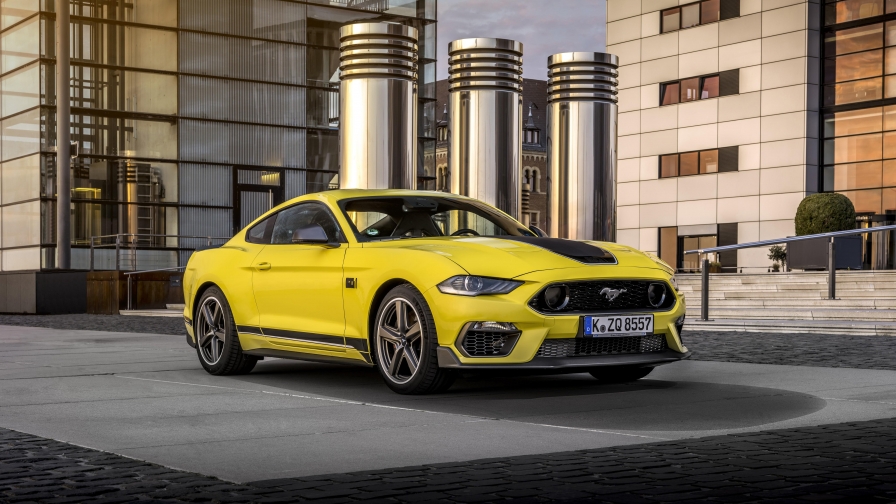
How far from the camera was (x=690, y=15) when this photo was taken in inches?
1928

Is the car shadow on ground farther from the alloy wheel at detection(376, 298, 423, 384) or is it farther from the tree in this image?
the tree

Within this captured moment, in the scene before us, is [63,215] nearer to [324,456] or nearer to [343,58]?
[343,58]

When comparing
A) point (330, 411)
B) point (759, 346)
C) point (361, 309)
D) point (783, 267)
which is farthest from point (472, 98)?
point (783, 267)

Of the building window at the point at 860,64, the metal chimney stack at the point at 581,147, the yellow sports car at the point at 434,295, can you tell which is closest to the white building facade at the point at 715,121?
the building window at the point at 860,64

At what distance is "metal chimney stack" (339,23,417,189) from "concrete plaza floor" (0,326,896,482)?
4918 millimetres

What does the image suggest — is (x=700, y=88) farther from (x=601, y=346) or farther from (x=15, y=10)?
(x=601, y=346)

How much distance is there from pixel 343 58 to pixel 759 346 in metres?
6.32

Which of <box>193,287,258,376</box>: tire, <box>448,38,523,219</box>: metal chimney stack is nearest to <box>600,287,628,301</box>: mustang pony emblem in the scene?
<box>193,287,258,376</box>: tire

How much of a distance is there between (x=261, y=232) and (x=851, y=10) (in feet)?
132

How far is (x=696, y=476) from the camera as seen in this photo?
4.38 meters

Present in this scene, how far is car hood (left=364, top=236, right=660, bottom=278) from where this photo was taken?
7172mm

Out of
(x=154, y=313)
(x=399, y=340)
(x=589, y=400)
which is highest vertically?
(x=399, y=340)

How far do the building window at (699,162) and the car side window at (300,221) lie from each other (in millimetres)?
39945

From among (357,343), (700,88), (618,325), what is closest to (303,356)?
(357,343)
